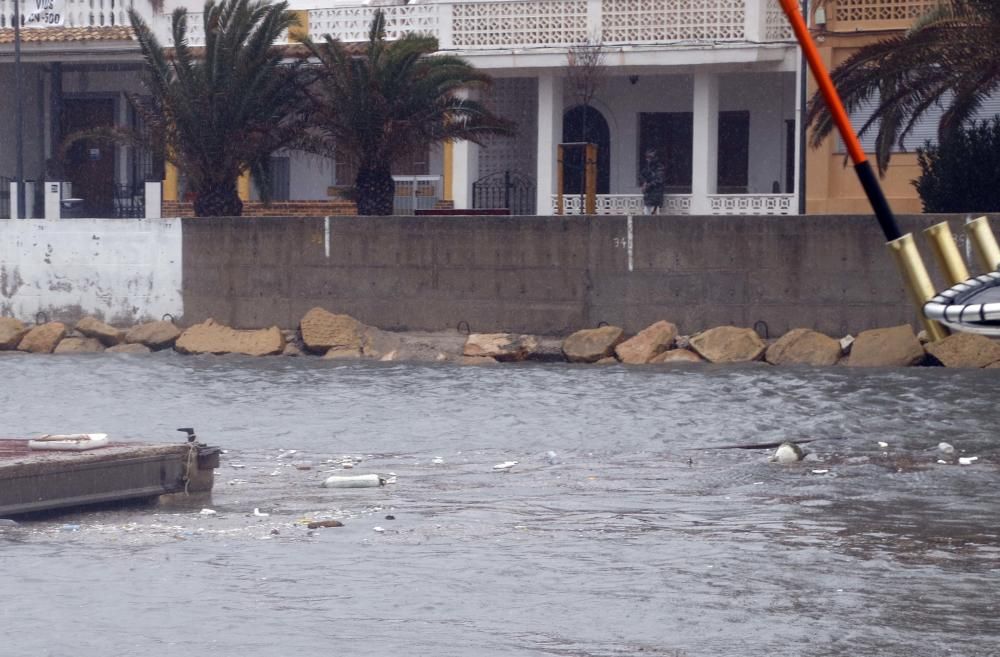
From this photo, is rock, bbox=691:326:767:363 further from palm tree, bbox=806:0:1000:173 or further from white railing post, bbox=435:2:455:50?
white railing post, bbox=435:2:455:50

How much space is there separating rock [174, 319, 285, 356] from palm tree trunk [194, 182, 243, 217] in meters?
2.48

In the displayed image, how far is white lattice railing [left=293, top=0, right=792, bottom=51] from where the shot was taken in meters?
28.9

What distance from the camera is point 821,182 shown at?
93.8ft

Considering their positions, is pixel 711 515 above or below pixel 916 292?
below

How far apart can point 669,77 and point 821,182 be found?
4.64 meters

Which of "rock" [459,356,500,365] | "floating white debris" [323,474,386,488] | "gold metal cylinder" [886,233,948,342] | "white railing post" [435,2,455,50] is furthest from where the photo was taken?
"white railing post" [435,2,455,50]

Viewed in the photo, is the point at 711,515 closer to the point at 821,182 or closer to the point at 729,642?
the point at 729,642

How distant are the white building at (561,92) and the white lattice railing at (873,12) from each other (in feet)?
3.22

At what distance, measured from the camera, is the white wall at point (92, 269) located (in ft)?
88.4

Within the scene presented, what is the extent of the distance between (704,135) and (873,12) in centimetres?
374

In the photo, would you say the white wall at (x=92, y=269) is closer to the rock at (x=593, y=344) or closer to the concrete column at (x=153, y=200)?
the concrete column at (x=153, y=200)

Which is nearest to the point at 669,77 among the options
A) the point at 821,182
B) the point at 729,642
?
the point at 821,182

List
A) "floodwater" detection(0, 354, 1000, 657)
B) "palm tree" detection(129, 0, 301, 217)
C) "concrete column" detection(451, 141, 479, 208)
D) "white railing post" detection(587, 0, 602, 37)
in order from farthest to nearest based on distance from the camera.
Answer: "concrete column" detection(451, 141, 479, 208) < "white railing post" detection(587, 0, 602, 37) < "palm tree" detection(129, 0, 301, 217) < "floodwater" detection(0, 354, 1000, 657)

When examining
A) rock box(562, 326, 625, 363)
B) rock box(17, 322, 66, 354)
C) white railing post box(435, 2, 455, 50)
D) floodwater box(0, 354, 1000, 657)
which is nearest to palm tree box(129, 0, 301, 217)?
rock box(17, 322, 66, 354)
